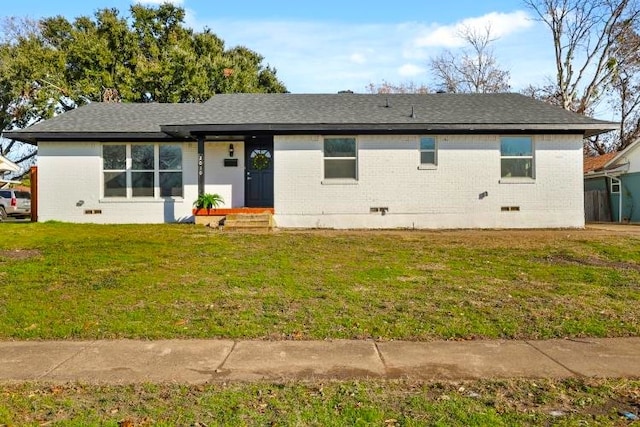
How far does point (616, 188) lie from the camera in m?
22.5

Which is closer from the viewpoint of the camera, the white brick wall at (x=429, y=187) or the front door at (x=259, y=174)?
the white brick wall at (x=429, y=187)

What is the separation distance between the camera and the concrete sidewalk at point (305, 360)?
420cm

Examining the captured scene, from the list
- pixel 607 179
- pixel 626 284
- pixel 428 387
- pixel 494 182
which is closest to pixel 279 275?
pixel 428 387

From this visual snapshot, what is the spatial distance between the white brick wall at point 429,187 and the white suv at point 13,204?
15.0 meters

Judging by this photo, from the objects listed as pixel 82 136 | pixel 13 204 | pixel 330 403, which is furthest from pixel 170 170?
pixel 330 403

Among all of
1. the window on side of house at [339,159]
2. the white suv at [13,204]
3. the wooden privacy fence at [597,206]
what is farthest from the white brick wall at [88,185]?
the wooden privacy fence at [597,206]

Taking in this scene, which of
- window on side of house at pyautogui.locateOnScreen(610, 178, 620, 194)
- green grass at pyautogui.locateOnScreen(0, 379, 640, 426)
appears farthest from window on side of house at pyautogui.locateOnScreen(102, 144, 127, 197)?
window on side of house at pyautogui.locateOnScreen(610, 178, 620, 194)

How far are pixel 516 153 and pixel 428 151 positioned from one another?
270cm

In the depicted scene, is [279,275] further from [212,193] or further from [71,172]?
[71,172]

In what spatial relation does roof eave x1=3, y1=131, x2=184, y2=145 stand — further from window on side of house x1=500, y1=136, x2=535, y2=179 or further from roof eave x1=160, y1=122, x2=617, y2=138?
window on side of house x1=500, y1=136, x2=535, y2=179

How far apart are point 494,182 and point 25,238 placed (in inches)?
498

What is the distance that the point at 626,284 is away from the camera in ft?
24.3

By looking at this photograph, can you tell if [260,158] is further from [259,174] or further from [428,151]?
[428,151]

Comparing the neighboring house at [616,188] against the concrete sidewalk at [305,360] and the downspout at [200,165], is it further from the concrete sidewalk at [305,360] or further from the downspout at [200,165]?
the concrete sidewalk at [305,360]
